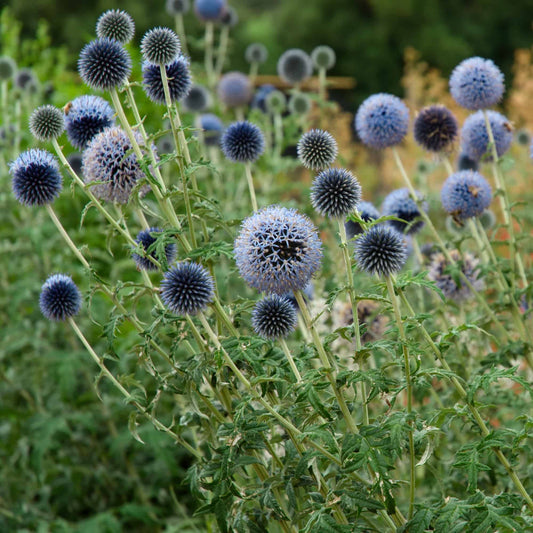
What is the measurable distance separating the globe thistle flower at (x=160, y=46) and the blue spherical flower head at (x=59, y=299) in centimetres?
103

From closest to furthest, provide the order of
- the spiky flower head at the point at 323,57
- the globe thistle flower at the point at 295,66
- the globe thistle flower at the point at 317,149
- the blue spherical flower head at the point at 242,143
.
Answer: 1. the globe thistle flower at the point at 317,149
2. the blue spherical flower head at the point at 242,143
3. the spiky flower head at the point at 323,57
4. the globe thistle flower at the point at 295,66

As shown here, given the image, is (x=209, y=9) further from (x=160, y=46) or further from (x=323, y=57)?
(x=160, y=46)

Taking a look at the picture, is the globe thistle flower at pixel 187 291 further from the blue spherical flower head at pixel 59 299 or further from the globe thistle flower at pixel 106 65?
the globe thistle flower at pixel 106 65

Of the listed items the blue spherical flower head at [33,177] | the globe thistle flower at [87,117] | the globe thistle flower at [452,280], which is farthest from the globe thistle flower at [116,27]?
the globe thistle flower at [452,280]

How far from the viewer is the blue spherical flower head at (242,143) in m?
3.06

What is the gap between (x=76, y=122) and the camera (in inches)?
109

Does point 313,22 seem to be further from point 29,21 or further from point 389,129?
point 389,129

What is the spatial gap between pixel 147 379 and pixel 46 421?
3.25 ft

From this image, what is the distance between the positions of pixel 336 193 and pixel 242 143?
0.96 m

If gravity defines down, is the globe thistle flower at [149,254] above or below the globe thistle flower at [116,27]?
below

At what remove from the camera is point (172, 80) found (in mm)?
2846

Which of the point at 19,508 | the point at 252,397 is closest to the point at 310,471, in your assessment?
the point at 252,397

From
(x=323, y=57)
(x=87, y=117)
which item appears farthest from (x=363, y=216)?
(x=323, y=57)

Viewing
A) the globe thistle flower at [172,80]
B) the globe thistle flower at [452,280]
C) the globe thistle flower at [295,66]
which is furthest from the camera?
the globe thistle flower at [295,66]
